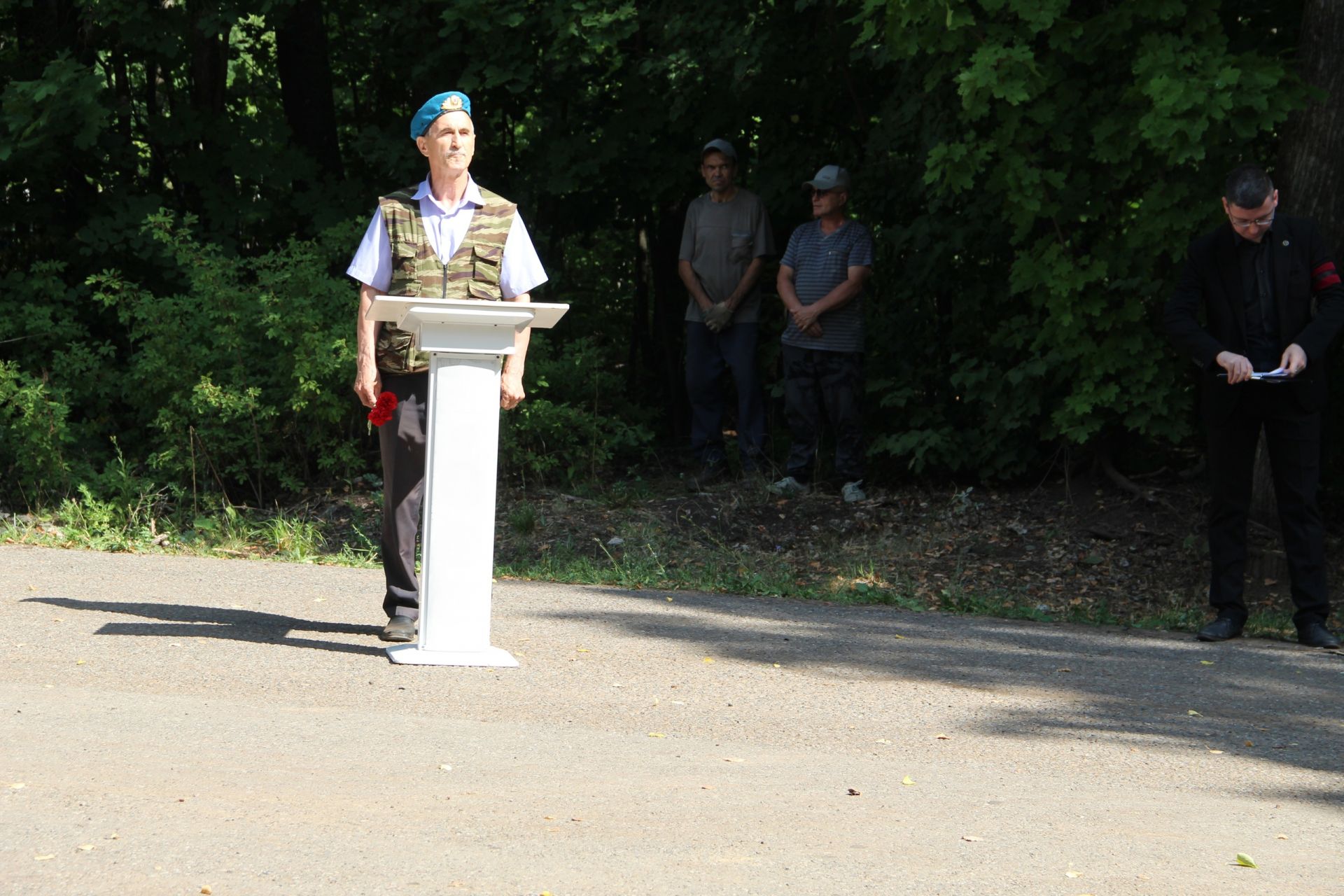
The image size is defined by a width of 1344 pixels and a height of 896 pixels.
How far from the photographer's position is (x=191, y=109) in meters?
13.3

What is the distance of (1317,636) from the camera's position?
708 cm

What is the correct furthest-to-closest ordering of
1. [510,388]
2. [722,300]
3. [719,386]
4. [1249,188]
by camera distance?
[719,386] < [722,300] < [1249,188] < [510,388]

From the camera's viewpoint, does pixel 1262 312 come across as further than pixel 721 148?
No

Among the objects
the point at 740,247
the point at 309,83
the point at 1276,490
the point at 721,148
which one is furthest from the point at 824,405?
the point at 309,83

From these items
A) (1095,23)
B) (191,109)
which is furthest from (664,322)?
(1095,23)

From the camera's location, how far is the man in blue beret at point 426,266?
19.7 feet

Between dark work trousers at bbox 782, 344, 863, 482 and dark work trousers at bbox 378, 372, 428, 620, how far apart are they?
196 inches

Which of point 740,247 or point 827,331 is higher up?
point 740,247

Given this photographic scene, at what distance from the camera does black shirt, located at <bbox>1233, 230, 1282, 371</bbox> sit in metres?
7.11

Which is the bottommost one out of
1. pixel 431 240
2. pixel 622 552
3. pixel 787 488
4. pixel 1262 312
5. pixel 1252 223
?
pixel 622 552

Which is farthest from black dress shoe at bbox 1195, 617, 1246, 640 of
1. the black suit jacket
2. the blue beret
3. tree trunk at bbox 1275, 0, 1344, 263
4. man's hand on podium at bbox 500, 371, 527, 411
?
the blue beret

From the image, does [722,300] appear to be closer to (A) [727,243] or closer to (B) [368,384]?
(A) [727,243]

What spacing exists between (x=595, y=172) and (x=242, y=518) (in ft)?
12.5

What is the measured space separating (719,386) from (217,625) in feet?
18.2
